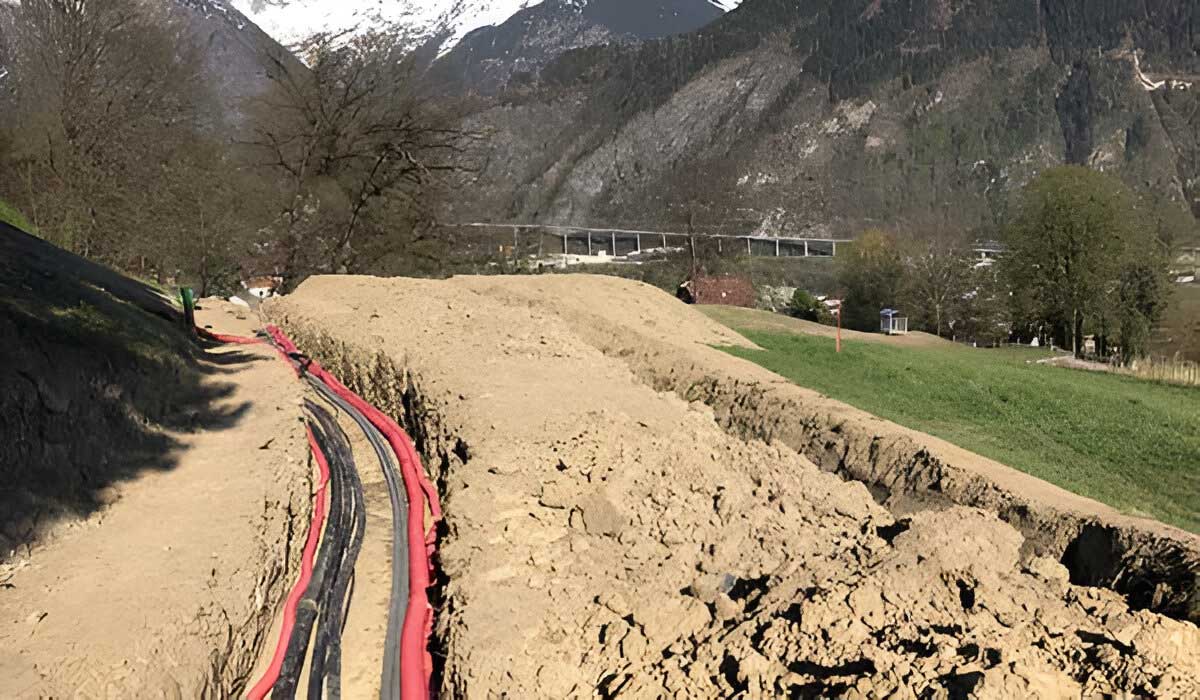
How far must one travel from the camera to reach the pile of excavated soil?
434cm

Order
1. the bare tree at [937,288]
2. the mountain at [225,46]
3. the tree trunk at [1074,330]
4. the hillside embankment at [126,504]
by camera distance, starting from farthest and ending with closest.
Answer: the mountain at [225,46]
the bare tree at [937,288]
the tree trunk at [1074,330]
the hillside embankment at [126,504]

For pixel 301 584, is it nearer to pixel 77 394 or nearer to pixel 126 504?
pixel 126 504

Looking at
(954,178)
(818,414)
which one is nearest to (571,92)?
(954,178)

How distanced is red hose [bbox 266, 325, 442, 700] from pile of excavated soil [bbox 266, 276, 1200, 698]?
9.2 inches

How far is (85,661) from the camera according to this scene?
4922 mm

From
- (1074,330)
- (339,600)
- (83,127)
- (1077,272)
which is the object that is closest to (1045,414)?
(339,600)

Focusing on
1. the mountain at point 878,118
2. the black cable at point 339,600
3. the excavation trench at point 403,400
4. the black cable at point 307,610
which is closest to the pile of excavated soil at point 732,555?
the excavation trench at point 403,400

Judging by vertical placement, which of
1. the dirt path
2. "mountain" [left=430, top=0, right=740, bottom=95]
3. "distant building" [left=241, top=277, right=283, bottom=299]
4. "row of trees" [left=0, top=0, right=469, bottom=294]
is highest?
"mountain" [left=430, top=0, right=740, bottom=95]

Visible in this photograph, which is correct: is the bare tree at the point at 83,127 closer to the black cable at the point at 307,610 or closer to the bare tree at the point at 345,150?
the bare tree at the point at 345,150

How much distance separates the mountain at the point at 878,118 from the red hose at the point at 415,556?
75.6 meters

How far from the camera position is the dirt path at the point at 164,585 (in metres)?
4.95

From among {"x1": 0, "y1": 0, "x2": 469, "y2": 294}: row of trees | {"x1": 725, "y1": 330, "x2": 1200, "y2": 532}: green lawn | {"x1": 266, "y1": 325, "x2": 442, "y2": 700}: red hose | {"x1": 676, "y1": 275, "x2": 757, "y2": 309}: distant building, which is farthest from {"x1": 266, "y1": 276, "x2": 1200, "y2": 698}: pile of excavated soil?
{"x1": 676, "y1": 275, "x2": 757, "y2": 309}: distant building

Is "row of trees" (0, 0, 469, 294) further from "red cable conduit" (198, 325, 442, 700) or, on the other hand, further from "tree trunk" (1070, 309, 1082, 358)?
"tree trunk" (1070, 309, 1082, 358)

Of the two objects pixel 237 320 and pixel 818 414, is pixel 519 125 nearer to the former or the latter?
pixel 237 320
